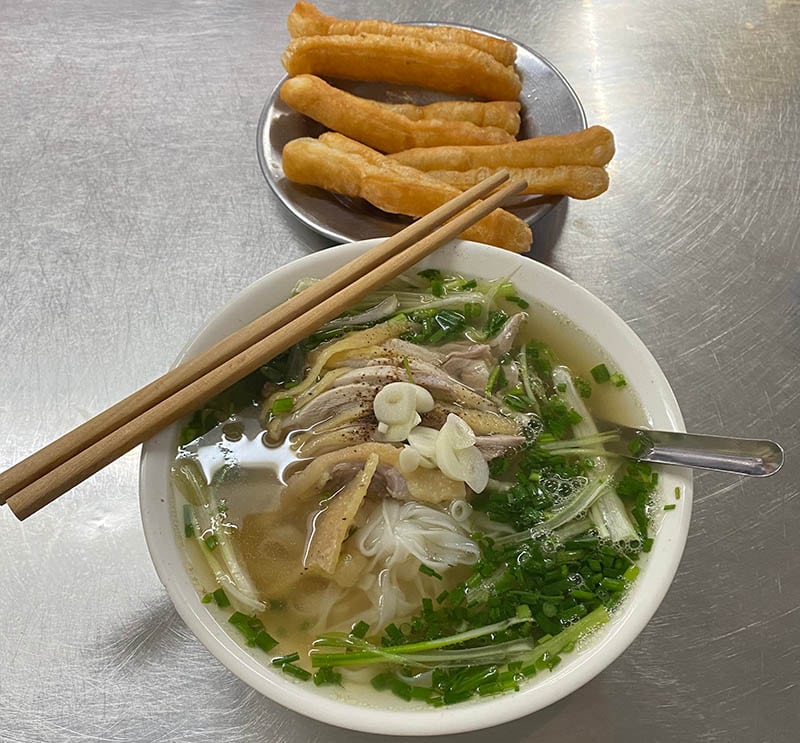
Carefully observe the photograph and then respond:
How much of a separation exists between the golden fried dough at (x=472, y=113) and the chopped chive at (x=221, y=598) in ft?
5.34

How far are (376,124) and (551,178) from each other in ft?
1.93

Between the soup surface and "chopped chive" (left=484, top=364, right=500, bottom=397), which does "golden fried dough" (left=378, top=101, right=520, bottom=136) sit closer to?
the soup surface

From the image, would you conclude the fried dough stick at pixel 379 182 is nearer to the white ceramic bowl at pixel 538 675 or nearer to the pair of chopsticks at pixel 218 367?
the pair of chopsticks at pixel 218 367

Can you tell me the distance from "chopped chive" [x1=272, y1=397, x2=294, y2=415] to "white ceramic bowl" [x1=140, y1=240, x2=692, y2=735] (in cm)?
21

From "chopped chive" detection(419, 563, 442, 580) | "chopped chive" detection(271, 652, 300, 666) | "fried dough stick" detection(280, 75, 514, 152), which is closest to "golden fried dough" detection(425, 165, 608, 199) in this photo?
"fried dough stick" detection(280, 75, 514, 152)

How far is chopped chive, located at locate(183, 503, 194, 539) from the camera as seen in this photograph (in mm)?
1647

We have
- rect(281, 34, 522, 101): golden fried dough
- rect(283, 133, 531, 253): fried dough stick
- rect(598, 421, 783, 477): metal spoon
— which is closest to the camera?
rect(598, 421, 783, 477): metal spoon

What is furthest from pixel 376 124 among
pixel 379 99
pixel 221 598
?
pixel 221 598

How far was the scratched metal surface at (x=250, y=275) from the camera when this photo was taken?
6.15 ft

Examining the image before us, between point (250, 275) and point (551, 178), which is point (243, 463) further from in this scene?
point (551, 178)

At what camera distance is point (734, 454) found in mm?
1550

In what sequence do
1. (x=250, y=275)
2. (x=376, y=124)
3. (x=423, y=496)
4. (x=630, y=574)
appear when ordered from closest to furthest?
1. (x=630, y=574)
2. (x=423, y=496)
3. (x=376, y=124)
4. (x=250, y=275)

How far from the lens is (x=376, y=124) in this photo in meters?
2.41

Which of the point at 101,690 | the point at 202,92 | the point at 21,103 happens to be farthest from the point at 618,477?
the point at 21,103
